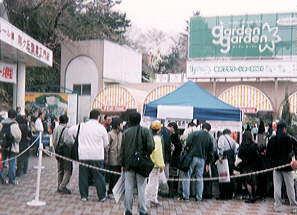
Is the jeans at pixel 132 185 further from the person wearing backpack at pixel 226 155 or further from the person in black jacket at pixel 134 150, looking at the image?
the person wearing backpack at pixel 226 155

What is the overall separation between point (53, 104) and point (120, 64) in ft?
31.5

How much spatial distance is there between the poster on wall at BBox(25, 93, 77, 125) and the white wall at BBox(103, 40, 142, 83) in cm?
720

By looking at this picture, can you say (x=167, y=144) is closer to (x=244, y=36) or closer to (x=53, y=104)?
(x=53, y=104)

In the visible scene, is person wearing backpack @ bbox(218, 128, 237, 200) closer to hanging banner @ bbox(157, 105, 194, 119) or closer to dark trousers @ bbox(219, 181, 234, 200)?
dark trousers @ bbox(219, 181, 234, 200)

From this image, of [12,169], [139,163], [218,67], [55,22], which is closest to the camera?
[139,163]

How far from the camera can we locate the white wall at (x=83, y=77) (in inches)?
1017

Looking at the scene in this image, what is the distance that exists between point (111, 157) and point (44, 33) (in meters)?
18.1

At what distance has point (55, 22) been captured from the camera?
80.5ft

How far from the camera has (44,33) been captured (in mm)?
24359

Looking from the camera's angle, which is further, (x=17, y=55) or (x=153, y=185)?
(x=17, y=55)

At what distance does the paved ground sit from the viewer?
689cm

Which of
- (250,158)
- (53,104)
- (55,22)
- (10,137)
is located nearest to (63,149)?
(10,137)

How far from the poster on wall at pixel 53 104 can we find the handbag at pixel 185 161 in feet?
35.0

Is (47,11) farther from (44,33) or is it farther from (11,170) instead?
(11,170)
